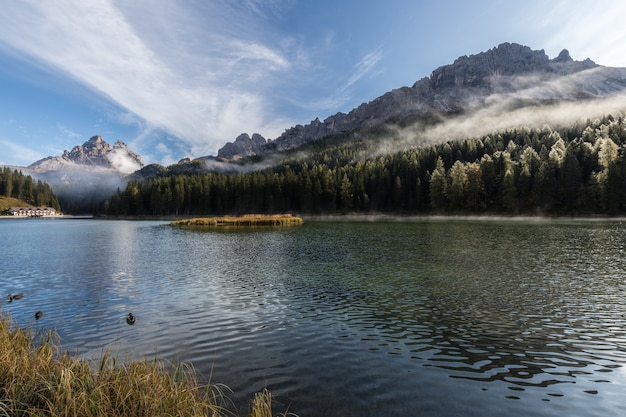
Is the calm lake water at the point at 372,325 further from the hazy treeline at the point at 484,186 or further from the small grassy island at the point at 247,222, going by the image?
the hazy treeline at the point at 484,186

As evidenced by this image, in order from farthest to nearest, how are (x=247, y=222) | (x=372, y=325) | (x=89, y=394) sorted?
(x=247, y=222)
(x=372, y=325)
(x=89, y=394)

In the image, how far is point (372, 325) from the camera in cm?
1845

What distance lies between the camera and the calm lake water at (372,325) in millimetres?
11430

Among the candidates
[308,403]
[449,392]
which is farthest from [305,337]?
[449,392]

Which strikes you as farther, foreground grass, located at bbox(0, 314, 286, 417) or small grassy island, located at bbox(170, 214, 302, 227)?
small grassy island, located at bbox(170, 214, 302, 227)

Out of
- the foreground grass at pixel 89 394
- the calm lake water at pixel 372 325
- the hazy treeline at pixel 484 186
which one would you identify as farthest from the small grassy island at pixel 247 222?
the foreground grass at pixel 89 394

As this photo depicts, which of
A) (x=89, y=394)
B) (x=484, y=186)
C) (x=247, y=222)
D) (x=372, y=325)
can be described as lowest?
(x=372, y=325)

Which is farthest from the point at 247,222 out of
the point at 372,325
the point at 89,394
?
the point at 89,394

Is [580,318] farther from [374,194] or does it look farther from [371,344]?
[374,194]

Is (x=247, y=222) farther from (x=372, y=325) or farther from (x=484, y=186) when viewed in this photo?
(x=484, y=186)

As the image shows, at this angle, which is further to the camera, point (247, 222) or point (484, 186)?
point (484, 186)

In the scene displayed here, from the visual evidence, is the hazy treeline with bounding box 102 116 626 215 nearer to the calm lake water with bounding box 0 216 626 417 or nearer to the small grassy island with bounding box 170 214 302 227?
the small grassy island with bounding box 170 214 302 227

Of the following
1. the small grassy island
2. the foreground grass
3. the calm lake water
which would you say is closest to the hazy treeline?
the small grassy island

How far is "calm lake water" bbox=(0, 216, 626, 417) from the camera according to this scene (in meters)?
11.4
